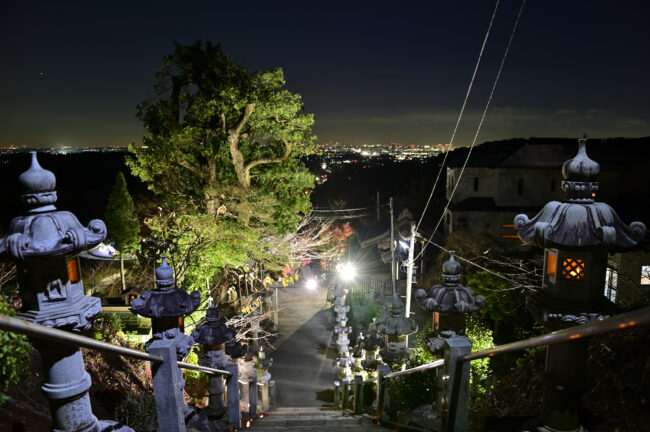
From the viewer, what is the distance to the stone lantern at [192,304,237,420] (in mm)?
6938

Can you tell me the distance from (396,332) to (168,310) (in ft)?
20.2

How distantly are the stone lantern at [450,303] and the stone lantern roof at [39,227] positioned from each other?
5117 mm

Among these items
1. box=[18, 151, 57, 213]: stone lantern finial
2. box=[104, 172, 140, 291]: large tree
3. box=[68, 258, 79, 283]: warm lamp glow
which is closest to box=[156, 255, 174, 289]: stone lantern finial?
box=[68, 258, 79, 283]: warm lamp glow

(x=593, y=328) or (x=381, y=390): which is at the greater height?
(x=593, y=328)

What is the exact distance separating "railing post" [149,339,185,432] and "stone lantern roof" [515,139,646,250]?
423 cm

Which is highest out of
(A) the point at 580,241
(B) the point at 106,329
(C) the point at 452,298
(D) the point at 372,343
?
(A) the point at 580,241

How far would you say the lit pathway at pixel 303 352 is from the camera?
14.8 metres

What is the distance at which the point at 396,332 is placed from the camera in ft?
32.3

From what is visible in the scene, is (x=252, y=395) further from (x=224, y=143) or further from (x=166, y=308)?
(x=224, y=143)

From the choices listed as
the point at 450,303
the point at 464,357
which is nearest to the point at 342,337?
the point at 450,303

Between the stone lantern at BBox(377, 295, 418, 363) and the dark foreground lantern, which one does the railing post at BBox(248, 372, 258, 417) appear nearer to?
the stone lantern at BBox(377, 295, 418, 363)

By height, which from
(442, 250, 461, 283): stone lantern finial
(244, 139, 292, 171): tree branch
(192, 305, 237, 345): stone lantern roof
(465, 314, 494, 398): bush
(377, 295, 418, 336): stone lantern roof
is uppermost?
(244, 139, 292, 171): tree branch

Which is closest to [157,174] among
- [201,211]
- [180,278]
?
[201,211]

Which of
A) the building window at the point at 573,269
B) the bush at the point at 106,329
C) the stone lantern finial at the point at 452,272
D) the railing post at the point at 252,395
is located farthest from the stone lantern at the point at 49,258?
the bush at the point at 106,329
